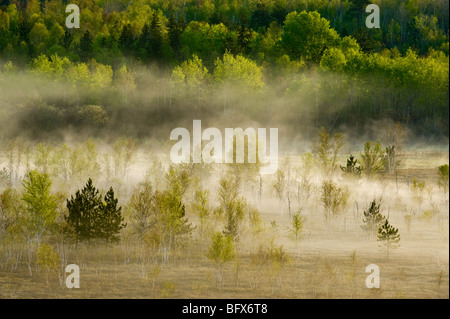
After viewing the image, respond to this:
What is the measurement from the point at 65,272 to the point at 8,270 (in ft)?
18.7

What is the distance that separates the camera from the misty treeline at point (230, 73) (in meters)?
100

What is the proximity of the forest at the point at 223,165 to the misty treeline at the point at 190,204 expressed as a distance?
0.25m

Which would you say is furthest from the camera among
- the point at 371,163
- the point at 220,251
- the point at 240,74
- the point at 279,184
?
the point at 240,74

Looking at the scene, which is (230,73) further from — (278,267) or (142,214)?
(278,267)

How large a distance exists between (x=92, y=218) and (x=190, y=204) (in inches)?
663

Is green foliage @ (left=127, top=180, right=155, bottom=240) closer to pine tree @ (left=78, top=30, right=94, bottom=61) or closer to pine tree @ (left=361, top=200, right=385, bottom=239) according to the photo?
pine tree @ (left=361, top=200, right=385, bottom=239)

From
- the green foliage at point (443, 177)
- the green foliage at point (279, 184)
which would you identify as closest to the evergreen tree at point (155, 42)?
the green foliage at point (279, 184)

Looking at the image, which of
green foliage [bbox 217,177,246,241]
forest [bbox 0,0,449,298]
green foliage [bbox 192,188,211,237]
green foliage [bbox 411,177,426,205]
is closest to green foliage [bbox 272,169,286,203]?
forest [bbox 0,0,449,298]

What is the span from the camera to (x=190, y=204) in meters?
74.1

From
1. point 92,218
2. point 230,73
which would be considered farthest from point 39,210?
point 230,73

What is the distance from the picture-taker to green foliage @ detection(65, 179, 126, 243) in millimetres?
58781

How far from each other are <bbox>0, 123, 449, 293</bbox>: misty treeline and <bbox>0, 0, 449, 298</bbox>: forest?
0.25 meters

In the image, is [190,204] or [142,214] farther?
[190,204]

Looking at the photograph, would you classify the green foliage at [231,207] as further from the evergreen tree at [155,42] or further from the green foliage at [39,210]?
the evergreen tree at [155,42]
